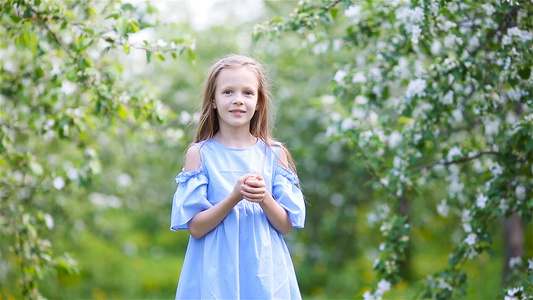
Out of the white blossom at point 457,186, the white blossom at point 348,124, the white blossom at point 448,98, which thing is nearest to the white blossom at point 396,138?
the white blossom at point 348,124

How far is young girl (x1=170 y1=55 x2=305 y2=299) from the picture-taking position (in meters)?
2.13

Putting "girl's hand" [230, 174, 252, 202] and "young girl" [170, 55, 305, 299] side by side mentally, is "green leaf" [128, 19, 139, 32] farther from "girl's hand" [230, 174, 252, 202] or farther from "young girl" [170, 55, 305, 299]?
"girl's hand" [230, 174, 252, 202]

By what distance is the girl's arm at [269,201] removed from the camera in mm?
1999

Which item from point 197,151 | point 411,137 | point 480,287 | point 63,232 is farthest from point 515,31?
point 63,232

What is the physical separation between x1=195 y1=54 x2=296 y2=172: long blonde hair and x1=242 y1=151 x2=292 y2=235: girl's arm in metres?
0.14

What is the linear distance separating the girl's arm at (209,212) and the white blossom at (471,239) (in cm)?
156

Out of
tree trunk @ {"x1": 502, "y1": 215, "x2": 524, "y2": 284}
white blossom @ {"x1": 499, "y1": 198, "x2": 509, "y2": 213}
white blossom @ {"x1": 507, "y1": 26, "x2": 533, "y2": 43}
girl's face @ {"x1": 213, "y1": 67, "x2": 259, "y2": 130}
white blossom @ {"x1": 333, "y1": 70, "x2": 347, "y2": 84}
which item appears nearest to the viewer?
girl's face @ {"x1": 213, "y1": 67, "x2": 259, "y2": 130}

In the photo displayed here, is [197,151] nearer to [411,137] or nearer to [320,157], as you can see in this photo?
[411,137]

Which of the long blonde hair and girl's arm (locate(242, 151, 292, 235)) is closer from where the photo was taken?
girl's arm (locate(242, 151, 292, 235))

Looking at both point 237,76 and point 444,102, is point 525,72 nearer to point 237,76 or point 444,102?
point 444,102

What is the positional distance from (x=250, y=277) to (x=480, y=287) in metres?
4.92

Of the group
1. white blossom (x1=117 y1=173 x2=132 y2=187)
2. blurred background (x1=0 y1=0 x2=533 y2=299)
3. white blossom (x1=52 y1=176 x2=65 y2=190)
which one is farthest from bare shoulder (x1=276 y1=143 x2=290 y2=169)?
white blossom (x1=117 y1=173 x2=132 y2=187)

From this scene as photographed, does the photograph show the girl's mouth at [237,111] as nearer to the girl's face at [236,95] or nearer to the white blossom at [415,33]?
the girl's face at [236,95]

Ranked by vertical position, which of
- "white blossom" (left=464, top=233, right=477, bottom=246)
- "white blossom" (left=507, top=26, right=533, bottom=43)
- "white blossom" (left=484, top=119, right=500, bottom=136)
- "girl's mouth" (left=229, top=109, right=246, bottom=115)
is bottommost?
"girl's mouth" (left=229, top=109, right=246, bottom=115)
